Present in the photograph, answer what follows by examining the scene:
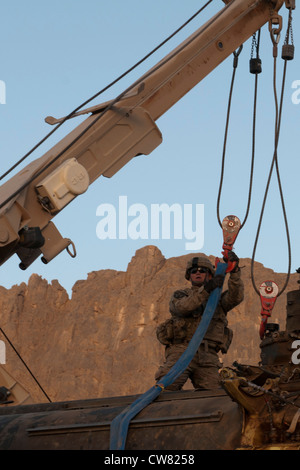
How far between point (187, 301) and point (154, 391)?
2029mm

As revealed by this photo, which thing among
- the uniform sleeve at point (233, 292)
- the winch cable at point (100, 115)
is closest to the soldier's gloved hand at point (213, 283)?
the uniform sleeve at point (233, 292)

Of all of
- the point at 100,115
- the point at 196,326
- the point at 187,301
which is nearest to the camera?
the point at 100,115

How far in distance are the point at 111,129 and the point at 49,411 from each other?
363 centimetres

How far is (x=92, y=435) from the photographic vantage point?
9.03 m

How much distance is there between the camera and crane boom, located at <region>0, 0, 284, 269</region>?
34.7 ft

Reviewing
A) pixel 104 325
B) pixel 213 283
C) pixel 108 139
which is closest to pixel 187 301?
pixel 213 283

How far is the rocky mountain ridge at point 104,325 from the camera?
6862 cm

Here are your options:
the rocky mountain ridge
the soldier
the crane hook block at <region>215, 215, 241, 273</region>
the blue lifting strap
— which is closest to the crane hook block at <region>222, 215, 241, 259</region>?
the crane hook block at <region>215, 215, 241, 273</region>

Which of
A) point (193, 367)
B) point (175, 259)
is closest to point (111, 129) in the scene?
point (193, 367)

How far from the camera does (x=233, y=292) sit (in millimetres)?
11375

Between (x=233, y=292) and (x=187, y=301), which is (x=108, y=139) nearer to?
(x=187, y=301)

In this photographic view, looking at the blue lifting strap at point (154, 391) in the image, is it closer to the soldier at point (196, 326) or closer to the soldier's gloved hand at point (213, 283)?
the soldier's gloved hand at point (213, 283)

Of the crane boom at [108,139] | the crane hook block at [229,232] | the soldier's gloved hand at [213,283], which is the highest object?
the crane boom at [108,139]

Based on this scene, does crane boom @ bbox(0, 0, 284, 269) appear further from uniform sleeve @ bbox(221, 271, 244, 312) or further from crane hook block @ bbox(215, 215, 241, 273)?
uniform sleeve @ bbox(221, 271, 244, 312)
